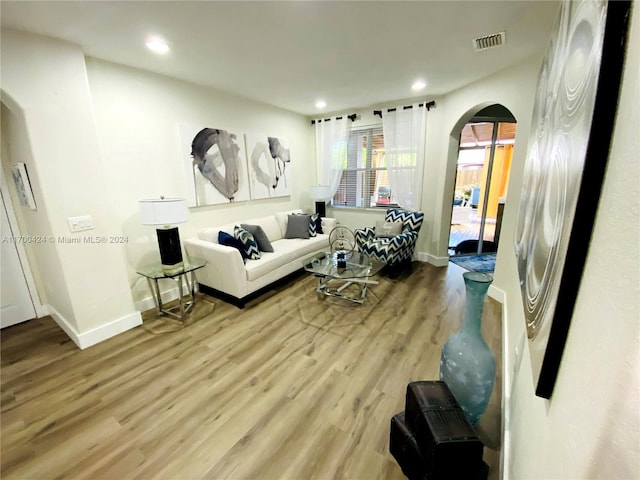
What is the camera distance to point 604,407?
0.43m

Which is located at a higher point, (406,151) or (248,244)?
(406,151)

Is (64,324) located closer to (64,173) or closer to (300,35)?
(64,173)

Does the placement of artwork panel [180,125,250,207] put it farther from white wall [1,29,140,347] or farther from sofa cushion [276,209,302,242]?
white wall [1,29,140,347]

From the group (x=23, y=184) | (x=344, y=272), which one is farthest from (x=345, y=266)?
(x=23, y=184)

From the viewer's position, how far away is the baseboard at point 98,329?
2.38m

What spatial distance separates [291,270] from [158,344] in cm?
169

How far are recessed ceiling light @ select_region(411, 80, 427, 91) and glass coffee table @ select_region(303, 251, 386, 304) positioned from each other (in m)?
2.20

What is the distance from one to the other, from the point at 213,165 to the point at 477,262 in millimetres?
4220

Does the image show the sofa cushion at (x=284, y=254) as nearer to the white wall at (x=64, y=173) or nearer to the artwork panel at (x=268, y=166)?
the artwork panel at (x=268, y=166)

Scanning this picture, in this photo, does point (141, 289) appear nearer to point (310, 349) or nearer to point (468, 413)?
point (310, 349)

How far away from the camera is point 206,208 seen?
11.5 feet

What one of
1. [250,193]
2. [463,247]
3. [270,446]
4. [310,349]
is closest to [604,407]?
[270,446]

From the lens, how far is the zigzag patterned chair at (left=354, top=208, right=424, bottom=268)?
3607 millimetres

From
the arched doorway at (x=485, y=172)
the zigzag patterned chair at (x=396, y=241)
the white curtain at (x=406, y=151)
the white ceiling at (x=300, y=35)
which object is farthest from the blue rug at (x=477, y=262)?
the white ceiling at (x=300, y=35)
